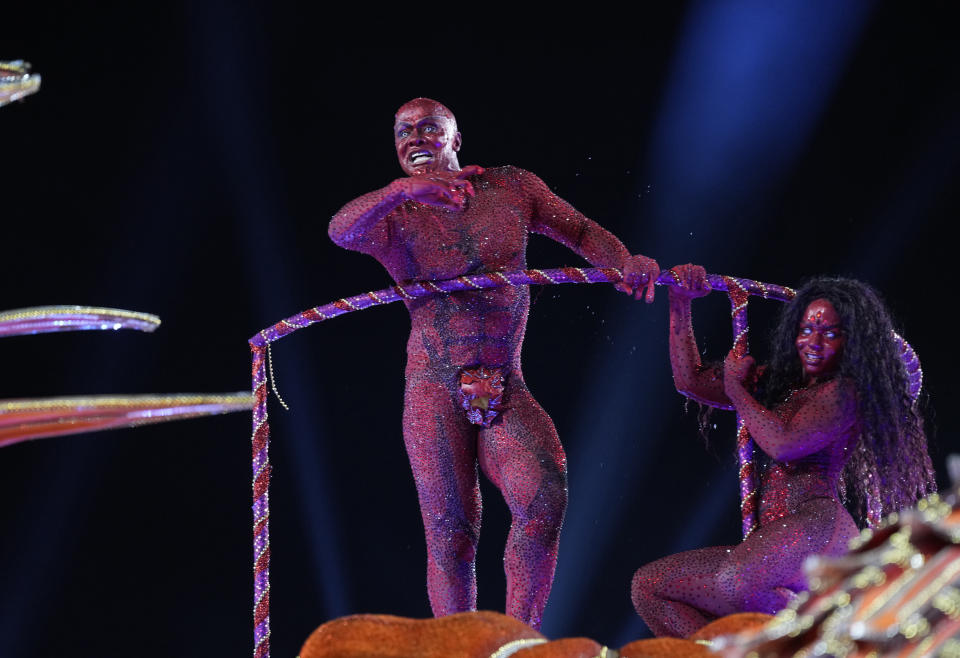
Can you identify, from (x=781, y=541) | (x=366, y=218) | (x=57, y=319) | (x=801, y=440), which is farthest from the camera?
(x=366, y=218)

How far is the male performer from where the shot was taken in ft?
8.59

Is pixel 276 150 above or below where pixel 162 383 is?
above

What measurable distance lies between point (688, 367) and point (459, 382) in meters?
0.61

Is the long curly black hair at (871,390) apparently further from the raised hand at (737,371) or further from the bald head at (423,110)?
the bald head at (423,110)

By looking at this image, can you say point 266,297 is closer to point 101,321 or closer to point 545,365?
point 545,365

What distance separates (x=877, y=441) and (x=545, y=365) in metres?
1.70

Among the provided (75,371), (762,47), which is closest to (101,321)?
(75,371)

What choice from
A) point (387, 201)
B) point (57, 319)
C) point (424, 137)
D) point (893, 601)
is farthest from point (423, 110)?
point (893, 601)

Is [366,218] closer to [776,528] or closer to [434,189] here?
[434,189]

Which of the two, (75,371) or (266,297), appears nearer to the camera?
(75,371)

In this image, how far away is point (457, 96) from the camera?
14.6 feet

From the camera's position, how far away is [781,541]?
7.89 feet

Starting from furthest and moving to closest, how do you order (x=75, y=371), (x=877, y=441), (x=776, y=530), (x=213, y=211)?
(x=213, y=211)
(x=75, y=371)
(x=877, y=441)
(x=776, y=530)

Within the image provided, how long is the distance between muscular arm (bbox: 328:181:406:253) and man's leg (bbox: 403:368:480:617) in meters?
0.40
